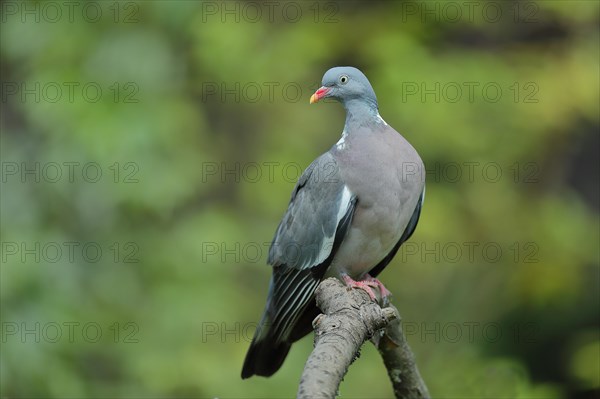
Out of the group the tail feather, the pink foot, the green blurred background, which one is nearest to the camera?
the pink foot

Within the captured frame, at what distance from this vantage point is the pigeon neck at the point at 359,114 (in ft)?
10.5

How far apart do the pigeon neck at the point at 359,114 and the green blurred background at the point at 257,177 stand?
1626mm

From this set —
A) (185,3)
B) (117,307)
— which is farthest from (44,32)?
(117,307)

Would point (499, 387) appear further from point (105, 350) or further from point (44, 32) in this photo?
point (44, 32)

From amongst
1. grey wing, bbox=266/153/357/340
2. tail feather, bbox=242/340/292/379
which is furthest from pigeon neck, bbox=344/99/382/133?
tail feather, bbox=242/340/292/379

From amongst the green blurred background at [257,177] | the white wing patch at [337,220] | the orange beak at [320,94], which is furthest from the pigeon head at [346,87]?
the green blurred background at [257,177]

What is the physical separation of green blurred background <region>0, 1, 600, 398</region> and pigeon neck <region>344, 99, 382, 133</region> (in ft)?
5.33

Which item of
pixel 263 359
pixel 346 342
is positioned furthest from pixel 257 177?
pixel 346 342

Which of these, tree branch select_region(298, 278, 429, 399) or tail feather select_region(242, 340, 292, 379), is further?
tail feather select_region(242, 340, 292, 379)

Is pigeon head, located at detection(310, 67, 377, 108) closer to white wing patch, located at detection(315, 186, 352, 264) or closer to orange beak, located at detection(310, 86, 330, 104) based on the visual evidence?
orange beak, located at detection(310, 86, 330, 104)

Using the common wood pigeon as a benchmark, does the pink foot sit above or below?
below

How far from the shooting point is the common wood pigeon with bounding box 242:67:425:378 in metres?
3.11

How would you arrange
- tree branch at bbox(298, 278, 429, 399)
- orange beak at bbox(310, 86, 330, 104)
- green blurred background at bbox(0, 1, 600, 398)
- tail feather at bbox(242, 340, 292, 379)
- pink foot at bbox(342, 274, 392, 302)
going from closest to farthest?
tree branch at bbox(298, 278, 429, 399), pink foot at bbox(342, 274, 392, 302), orange beak at bbox(310, 86, 330, 104), tail feather at bbox(242, 340, 292, 379), green blurred background at bbox(0, 1, 600, 398)

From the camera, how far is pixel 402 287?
5629 millimetres
